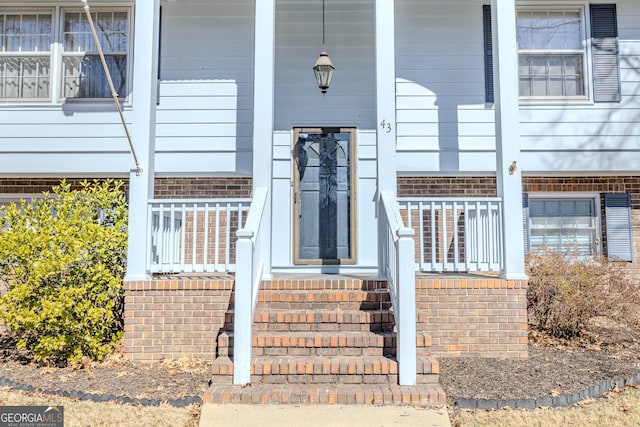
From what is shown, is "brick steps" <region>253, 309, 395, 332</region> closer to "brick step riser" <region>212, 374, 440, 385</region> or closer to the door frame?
"brick step riser" <region>212, 374, 440, 385</region>

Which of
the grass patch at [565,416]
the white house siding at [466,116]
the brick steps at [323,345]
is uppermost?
the white house siding at [466,116]

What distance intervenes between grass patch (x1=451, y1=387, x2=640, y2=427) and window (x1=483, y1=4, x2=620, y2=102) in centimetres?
452

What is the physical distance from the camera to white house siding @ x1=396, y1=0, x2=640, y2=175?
23.3ft

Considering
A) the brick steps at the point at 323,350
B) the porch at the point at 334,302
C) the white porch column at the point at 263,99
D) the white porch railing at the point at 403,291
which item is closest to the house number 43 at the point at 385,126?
the porch at the point at 334,302

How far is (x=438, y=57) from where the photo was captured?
7.18 metres

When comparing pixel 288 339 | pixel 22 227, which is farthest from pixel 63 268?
pixel 288 339

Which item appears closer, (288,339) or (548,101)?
(288,339)

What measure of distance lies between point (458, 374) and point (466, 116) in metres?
3.92

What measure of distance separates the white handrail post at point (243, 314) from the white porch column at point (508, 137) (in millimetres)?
2820

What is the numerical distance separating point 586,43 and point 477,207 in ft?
12.1

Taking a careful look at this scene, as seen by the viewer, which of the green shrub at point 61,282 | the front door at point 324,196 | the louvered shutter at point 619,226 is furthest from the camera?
the louvered shutter at point 619,226

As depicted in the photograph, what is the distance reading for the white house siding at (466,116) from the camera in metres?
7.09

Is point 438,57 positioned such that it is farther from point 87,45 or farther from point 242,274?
point 87,45

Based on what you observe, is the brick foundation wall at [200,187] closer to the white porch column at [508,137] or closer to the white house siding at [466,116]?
the white house siding at [466,116]
